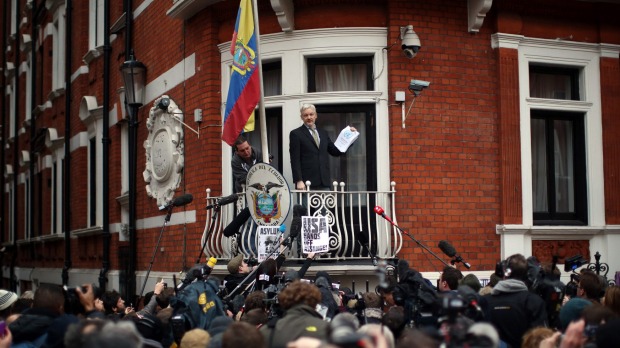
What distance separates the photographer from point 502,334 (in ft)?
23.3

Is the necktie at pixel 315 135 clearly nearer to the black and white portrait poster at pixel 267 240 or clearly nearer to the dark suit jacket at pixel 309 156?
the dark suit jacket at pixel 309 156

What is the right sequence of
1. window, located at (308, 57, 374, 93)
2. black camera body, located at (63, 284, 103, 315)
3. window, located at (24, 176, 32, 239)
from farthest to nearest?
window, located at (24, 176, 32, 239)
window, located at (308, 57, 374, 93)
black camera body, located at (63, 284, 103, 315)

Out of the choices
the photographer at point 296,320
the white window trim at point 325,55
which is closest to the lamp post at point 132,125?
the white window trim at point 325,55

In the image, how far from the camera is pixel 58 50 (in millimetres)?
23234

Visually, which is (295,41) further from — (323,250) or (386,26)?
(323,250)

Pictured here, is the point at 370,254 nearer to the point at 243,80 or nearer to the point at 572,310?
the point at 243,80

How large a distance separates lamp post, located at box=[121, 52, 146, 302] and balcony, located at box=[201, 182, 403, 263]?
4.41 metres

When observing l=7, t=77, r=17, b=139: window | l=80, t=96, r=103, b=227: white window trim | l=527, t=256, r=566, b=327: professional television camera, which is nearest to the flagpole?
l=527, t=256, r=566, b=327: professional television camera

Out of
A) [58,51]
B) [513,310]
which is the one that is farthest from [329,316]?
[58,51]

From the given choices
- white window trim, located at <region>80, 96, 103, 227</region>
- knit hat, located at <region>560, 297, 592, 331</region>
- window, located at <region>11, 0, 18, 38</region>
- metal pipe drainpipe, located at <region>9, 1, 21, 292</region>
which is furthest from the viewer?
window, located at <region>11, 0, 18, 38</region>

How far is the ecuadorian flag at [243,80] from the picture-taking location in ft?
37.9

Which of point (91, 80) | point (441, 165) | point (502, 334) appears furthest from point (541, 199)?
point (91, 80)

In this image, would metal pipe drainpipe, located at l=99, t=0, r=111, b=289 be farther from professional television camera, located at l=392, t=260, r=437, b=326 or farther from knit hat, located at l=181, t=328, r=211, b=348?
knit hat, located at l=181, t=328, r=211, b=348

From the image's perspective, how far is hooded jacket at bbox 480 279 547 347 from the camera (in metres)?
7.02
